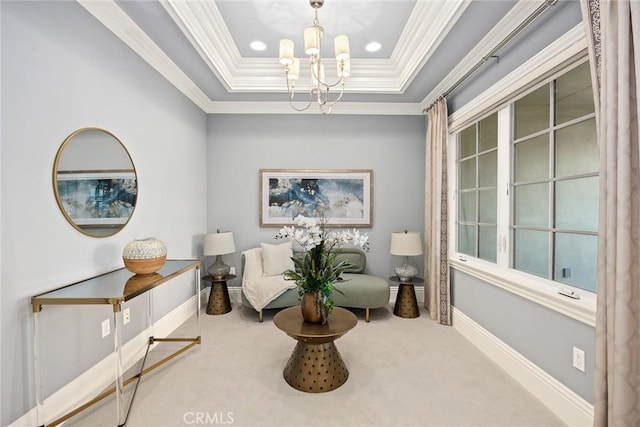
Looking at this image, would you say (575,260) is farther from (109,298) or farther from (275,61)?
(275,61)

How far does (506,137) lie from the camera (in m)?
2.53

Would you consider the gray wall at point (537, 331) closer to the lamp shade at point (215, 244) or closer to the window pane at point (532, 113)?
the window pane at point (532, 113)

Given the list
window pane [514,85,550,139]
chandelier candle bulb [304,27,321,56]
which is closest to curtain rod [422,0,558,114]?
window pane [514,85,550,139]

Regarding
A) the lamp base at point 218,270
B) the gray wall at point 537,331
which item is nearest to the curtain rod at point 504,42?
the gray wall at point 537,331

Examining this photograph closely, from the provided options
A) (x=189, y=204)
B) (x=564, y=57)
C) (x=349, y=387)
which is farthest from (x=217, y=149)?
(x=564, y=57)

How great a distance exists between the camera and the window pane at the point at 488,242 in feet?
9.26

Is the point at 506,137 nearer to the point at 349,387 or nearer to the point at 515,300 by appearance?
the point at 515,300

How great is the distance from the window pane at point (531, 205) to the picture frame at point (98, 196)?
317 cm

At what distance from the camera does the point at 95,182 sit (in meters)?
2.07

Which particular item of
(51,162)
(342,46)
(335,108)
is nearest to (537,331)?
(342,46)

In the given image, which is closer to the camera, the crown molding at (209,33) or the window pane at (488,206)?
the crown molding at (209,33)

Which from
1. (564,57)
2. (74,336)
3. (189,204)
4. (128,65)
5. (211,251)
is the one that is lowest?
(74,336)

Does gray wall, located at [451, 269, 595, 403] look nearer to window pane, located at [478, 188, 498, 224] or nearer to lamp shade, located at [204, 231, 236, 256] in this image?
window pane, located at [478, 188, 498, 224]

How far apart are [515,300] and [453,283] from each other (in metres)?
1.01
